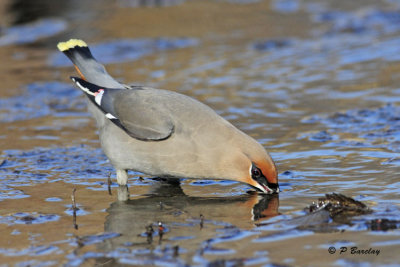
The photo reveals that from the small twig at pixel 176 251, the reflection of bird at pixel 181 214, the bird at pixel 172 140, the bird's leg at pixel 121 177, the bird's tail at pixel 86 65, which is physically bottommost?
the small twig at pixel 176 251

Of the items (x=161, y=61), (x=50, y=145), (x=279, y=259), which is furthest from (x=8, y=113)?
(x=279, y=259)

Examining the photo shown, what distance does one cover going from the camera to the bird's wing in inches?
206

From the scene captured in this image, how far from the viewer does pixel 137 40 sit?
11266 millimetres

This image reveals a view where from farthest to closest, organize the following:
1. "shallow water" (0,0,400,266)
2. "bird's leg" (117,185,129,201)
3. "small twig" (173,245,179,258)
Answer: "bird's leg" (117,185,129,201), "shallow water" (0,0,400,266), "small twig" (173,245,179,258)

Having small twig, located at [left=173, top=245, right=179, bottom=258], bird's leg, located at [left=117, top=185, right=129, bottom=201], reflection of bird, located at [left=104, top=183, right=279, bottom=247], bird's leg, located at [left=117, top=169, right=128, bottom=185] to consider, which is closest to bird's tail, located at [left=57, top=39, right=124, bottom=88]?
bird's leg, located at [left=117, top=169, right=128, bottom=185]

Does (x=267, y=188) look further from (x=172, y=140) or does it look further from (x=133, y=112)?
(x=133, y=112)

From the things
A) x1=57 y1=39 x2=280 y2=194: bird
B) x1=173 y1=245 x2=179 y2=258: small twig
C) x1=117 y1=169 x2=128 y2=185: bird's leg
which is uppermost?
x1=57 y1=39 x2=280 y2=194: bird

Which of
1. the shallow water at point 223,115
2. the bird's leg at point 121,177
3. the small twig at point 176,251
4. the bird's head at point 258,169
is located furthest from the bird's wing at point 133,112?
the small twig at point 176,251

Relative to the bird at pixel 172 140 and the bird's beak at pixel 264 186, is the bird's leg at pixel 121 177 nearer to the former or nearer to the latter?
the bird at pixel 172 140

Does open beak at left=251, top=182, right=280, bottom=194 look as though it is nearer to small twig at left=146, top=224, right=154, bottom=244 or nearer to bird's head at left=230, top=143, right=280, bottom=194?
bird's head at left=230, top=143, right=280, bottom=194

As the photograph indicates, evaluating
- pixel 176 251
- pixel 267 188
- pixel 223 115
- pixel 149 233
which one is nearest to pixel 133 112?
pixel 267 188

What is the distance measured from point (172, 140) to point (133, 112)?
0.42 m

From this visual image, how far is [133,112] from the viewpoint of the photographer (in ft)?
17.8

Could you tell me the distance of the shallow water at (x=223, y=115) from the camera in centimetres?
407
